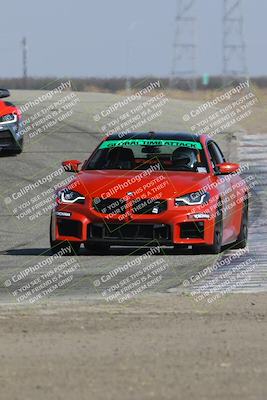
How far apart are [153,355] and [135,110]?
1279 inches

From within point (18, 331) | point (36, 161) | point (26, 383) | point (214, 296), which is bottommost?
point (36, 161)

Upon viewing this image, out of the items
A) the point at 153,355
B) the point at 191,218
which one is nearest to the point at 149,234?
the point at 191,218

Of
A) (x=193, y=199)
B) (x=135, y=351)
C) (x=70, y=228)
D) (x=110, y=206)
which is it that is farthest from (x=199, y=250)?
(x=135, y=351)

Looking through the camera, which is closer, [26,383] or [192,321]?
[26,383]

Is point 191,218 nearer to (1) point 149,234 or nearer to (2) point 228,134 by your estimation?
(1) point 149,234

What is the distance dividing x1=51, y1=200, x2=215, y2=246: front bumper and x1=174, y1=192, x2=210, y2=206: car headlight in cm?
6

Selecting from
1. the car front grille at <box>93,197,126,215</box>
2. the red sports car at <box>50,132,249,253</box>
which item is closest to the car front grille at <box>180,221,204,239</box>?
the red sports car at <box>50,132,249,253</box>

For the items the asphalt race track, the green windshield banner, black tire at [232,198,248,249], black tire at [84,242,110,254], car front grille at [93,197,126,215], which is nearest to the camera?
the asphalt race track

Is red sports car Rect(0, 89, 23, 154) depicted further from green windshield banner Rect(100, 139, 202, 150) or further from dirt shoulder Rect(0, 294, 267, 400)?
dirt shoulder Rect(0, 294, 267, 400)

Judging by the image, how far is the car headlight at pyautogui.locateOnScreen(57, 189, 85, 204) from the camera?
1395cm

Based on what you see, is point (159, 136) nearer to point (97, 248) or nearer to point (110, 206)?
point (97, 248)

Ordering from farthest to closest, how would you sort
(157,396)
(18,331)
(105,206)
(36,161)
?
(36,161) → (105,206) → (18,331) → (157,396)

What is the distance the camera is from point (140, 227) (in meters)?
13.8

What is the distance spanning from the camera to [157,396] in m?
6.45
